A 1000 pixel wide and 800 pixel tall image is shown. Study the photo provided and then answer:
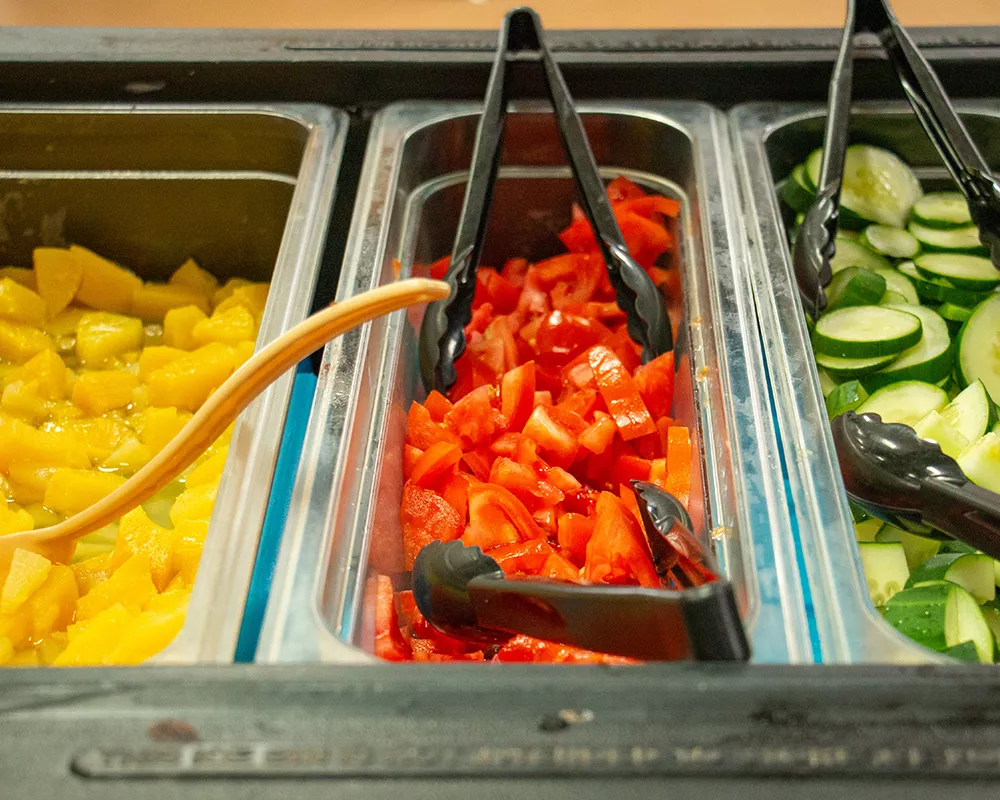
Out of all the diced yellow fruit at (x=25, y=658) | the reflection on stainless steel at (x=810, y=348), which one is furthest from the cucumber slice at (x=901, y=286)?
the diced yellow fruit at (x=25, y=658)

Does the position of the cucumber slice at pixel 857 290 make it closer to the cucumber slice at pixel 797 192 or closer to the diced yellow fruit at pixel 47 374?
the cucumber slice at pixel 797 192

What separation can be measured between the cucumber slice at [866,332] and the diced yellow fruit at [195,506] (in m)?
1.01

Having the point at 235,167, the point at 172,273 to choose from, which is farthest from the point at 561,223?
the point at 172,273

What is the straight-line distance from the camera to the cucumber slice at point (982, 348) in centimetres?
141

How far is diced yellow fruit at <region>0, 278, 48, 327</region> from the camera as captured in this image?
1673 millimetres

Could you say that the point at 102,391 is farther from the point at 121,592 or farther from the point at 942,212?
the point at 942,212

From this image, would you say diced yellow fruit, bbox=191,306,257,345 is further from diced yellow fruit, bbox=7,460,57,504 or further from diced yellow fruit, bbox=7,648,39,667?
diced yellow fruit, bbox=7,648,39,667

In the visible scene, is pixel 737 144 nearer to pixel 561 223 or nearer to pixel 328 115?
pixel 561 223

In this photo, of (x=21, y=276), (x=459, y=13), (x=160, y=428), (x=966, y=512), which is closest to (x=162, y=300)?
(x=21, y=276)

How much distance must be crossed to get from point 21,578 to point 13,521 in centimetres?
22

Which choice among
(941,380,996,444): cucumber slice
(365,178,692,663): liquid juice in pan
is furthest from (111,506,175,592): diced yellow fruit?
(941,380,996,444): cucumber slice

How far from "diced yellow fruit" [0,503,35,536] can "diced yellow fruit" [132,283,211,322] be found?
0.55 m

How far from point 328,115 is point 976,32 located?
130 cm

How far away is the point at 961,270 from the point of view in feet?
5.09
